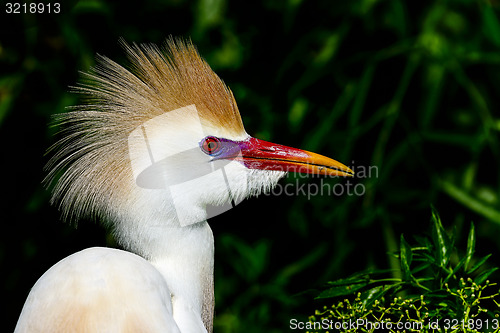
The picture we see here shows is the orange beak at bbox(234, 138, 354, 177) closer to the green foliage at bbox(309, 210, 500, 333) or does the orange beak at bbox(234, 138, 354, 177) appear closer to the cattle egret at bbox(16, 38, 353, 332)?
the cattle egret at bbox(16, 38, 353, 332)

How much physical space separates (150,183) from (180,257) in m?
0.17

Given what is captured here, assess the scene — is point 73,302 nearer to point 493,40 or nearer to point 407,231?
point 407,231

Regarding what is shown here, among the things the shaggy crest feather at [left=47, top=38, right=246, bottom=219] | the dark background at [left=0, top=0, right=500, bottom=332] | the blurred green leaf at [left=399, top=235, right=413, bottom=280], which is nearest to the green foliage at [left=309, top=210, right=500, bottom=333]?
the blurred green leaf at [left=399, top=235, right=413, bottom=280]

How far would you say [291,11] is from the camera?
202 centimetres

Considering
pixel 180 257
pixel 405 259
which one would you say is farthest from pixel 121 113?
pixel 405 259

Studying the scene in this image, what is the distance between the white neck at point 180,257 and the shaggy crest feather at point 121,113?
0.07 m

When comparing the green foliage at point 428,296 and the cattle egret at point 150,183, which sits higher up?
the cattle egret at point 150,183

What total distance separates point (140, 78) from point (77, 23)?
104cm

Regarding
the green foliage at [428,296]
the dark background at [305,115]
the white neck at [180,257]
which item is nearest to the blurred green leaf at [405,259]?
the green foliage at [428,296]

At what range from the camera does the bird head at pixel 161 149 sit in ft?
3.42

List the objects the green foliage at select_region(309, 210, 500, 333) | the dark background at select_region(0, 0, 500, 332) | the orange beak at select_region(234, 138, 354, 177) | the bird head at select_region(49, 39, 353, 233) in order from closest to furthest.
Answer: the green foliage at select_region(309, 210, 500, 333) → the bird head at select_region(49, 39, 353, 233) → the orange beak at select_region(234, 138, 354, 177) → the dark background at select_region(0, 0, 500, 332)

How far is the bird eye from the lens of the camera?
3.54ft

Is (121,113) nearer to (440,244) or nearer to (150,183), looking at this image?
(150,183)

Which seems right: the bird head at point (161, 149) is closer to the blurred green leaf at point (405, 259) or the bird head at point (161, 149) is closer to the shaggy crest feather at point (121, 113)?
the shaggy crest feather at point (121, 113)
